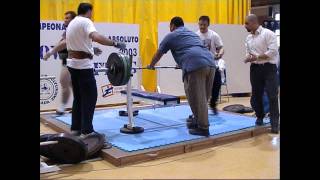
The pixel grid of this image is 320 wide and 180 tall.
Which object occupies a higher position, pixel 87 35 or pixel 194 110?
pixel 87 35

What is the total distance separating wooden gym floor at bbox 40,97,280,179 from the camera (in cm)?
335

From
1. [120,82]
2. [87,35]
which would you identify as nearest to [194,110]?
[120,82]

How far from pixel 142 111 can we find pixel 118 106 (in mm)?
875

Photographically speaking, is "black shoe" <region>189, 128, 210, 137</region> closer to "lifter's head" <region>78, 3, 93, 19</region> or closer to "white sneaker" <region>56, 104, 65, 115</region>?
"lifter's head" <region>78, 3, 93, 19</region>

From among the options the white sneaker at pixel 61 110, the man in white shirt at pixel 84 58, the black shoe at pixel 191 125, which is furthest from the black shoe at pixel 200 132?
the white sneaker at pixel 61 110

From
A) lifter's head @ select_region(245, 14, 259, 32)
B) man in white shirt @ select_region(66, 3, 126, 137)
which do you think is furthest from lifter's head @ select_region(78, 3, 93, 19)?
lifter's head @ select_region(245, 14, 259, 32)

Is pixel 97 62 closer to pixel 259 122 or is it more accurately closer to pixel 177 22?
pixel 177 22

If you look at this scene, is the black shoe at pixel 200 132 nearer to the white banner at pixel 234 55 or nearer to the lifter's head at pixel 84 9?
the lifter's head at pixel 84 9

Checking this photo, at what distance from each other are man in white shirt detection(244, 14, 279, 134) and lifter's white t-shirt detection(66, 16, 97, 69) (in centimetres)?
205

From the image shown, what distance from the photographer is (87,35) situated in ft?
13.4

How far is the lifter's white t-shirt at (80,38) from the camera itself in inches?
161

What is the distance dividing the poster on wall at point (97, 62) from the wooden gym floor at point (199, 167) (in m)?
2.41

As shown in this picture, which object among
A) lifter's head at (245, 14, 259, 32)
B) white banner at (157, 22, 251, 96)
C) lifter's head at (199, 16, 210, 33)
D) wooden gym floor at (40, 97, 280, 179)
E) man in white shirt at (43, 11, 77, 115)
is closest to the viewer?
wooden gym floor at (40, 97, 280, 179)

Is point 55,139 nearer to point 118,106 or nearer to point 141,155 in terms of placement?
point 141,155
